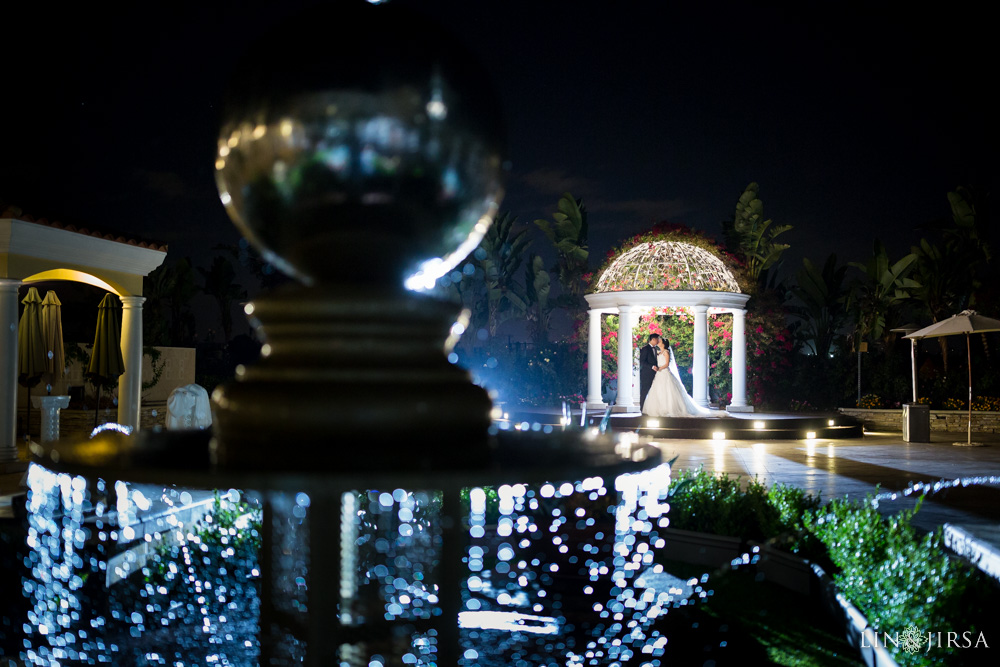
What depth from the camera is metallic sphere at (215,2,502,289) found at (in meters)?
1.82

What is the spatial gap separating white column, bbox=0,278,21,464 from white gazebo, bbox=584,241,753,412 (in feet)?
46.4

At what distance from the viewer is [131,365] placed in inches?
Answer: 584

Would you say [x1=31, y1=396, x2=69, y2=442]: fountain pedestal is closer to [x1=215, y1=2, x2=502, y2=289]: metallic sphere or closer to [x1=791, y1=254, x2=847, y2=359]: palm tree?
[x1=215, y1=2, x2=502, y2=289]: metallic sphere

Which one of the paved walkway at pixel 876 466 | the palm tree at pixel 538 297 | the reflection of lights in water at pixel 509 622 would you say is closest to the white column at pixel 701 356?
the paved walkway at pixel 876 466

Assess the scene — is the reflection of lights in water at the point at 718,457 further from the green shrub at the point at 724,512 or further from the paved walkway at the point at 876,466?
the green shrub at the point at 724,512

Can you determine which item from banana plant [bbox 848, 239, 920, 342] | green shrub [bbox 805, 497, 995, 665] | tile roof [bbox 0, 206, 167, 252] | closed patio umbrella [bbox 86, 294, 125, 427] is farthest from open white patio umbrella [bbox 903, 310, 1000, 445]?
closed patio umbrella [bbox 86, 294, 125, 427]

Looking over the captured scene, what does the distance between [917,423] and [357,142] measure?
824 inches

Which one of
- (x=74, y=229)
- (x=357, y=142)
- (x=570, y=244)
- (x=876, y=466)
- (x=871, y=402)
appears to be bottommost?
(x=876, y=466)

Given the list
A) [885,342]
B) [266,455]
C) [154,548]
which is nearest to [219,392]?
[266,455]

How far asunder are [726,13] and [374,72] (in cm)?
3838

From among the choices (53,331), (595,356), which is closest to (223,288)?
(53,331)

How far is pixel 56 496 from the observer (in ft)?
24.7

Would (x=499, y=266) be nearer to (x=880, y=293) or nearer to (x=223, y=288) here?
(x=223, y=288)

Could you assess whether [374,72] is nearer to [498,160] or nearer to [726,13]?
[498,160]
